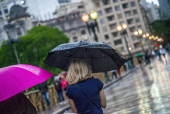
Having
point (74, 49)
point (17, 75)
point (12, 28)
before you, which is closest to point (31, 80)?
point (17, 75)

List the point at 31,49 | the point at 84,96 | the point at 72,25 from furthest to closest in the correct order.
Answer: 1. the point at 72,25
2. the point at 31,49
3. the point at 84,96

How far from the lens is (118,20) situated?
3738 inches

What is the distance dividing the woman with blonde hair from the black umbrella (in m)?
0.75

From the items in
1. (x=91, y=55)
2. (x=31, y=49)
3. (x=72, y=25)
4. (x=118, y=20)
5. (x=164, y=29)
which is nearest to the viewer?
(x=91, y=55)

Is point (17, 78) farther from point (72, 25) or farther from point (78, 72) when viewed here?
point (72, 25)

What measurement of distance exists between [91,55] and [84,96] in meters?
1.39

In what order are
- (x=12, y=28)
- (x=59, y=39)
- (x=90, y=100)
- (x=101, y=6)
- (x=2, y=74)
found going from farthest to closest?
(x=101, y=6), (x=12, y=28), (x=59, y=39), (x=2, y=74), (x=90, y=100)

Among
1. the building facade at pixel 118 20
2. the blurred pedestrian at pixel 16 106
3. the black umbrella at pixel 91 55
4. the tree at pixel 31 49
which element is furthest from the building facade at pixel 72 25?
the blurred pedestrian at pixel 16 106

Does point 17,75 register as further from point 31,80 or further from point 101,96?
point 101,96

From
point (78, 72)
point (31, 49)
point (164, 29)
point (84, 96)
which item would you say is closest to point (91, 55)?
point (78, 72)

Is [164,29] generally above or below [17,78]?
below

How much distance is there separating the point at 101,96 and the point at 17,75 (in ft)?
3.90

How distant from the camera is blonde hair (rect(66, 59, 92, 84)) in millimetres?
3826

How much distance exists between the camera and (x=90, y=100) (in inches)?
149
